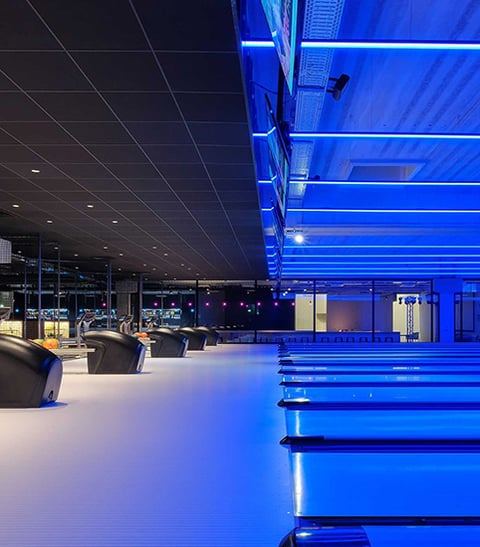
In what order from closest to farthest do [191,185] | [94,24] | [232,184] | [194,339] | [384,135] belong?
[94,24] < [384,135] < [232,184] < [191,185] < [194,339]

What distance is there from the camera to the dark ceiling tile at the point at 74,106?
487 centimetres

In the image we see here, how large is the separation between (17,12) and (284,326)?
2692 cm

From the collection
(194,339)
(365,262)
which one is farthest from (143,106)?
(365,262)

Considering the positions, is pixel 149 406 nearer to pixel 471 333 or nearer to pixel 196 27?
pixel 196 27

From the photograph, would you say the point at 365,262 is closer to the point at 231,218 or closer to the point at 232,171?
the point at 231,218

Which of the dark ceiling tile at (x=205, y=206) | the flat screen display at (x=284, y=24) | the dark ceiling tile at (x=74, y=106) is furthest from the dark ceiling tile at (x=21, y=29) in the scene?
the dark ceiling tile at (x=205, y=206)

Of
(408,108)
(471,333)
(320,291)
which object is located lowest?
(471,333)

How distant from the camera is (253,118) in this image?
5.67m

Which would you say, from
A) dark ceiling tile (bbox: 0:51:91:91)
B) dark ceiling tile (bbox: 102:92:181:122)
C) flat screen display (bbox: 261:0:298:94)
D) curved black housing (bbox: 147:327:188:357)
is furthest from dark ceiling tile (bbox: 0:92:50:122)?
curved black housing (bbox: 147:327:188:357)

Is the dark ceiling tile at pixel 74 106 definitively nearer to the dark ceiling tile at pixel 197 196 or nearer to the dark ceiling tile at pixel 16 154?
the dark ceiling tile at pixel 16 154

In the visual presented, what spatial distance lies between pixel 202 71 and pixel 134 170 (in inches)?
121

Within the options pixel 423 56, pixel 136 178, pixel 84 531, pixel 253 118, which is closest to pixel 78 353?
pixel 136 178

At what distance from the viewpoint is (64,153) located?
654 cm

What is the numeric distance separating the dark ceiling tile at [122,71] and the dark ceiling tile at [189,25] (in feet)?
0.92
